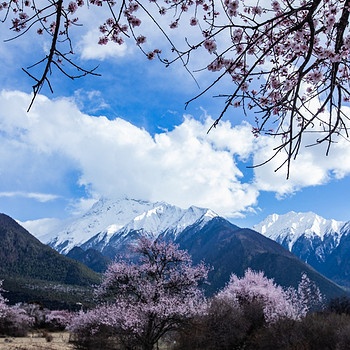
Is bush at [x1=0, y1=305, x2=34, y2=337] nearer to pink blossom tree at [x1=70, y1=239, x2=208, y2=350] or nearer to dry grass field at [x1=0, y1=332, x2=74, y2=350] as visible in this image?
dry grass field at [x1=0, y1=332, x2=74, y2=350]

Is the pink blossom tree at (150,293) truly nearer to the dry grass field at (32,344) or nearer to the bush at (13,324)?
the dry grass field at (32,344)

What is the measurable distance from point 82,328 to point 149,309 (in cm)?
1185

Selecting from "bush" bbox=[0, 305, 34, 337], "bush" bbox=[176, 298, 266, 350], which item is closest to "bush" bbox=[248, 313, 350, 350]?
"bush" bbox=[176, 298, 266, 350]

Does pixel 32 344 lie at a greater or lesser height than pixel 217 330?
lesser

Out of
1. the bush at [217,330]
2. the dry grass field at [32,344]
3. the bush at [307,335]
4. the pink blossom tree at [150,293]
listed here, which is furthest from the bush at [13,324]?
the bush at [307,335]

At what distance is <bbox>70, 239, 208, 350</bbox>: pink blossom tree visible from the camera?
727 inches

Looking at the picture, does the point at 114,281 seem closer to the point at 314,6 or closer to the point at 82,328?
the point at 82,328

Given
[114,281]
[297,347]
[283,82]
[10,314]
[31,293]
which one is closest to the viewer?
[283,82]

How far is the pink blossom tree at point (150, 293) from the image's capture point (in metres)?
18.5

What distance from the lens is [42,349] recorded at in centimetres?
2122

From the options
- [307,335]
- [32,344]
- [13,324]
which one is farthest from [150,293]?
[13,324]

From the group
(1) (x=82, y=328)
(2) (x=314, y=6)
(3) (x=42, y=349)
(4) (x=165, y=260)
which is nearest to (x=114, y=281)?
(4) (x=165, y=260)

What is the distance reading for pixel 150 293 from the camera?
769 inches

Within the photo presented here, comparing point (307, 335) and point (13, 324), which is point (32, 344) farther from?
point (307, 335)
